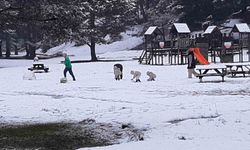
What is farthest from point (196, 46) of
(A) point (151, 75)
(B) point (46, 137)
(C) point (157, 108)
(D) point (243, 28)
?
(B) point (46, 137)

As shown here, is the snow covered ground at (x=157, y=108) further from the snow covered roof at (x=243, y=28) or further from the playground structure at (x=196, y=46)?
the snow covered roof at (x=243, y=28)

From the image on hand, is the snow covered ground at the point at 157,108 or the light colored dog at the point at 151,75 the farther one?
the light colored dog at the point at 151,75

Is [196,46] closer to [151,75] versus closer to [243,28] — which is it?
[243,28]

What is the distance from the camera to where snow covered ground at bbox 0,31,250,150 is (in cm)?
1048

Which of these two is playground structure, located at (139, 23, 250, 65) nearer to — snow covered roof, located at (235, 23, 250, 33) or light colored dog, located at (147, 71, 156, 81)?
snow covered roof, located at (235, 23, 250, 33)

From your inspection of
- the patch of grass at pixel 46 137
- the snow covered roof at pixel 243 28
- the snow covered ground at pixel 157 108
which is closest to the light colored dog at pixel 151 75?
the snow covered ground at pixel 157 108

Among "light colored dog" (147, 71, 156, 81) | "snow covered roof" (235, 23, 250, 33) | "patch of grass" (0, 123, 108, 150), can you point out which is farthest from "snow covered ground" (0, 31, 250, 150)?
"snow covered roof" (235, 23, 250, 33)

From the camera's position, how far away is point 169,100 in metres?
17.1

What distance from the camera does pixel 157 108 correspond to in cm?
1527

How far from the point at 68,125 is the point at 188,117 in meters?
3.38

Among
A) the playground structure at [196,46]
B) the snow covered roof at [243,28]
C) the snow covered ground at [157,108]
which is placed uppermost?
the snow covered roof at [243,28]

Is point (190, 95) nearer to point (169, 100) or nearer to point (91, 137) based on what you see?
point (169, 100)

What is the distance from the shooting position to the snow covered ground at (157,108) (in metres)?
10.5

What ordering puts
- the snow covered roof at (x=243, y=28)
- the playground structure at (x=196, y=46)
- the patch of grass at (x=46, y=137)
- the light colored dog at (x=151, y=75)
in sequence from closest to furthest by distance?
the patch of grass at (x=46, y=137), the light colored dog at (x=151, y=75), the playground structure at (x=196, y=46), the snow covered roof at (x=243, y=28)
